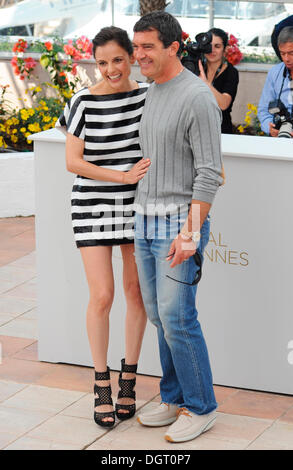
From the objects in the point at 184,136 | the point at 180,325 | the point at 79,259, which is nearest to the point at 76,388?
the point at 79,259

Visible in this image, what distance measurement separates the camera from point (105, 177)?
3.48m

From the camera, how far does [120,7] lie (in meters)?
8.85

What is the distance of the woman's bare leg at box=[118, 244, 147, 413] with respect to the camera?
3.67 m

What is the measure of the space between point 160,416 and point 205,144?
1.25 metres

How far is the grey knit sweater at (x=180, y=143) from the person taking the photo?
3.18 metres

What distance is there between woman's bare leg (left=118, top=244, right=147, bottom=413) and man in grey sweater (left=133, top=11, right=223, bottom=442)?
0.48 feet

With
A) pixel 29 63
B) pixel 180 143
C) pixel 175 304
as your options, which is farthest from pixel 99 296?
pixel 29 63

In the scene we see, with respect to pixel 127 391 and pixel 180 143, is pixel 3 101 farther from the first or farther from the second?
pixel 180 143

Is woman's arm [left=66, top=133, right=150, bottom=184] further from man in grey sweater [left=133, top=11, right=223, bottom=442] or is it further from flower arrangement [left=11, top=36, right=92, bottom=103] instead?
flower arrangement [left=11, top=36, right=92, bottom=103]

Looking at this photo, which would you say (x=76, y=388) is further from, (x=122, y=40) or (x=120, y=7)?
(x=120, y=7)

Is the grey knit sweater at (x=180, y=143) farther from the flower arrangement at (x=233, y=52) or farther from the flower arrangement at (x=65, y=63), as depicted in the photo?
the flower arrangement at (x=65, y=63)

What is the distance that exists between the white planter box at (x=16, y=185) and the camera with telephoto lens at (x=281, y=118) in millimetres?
3026

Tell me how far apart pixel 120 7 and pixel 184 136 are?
598 centimetres
